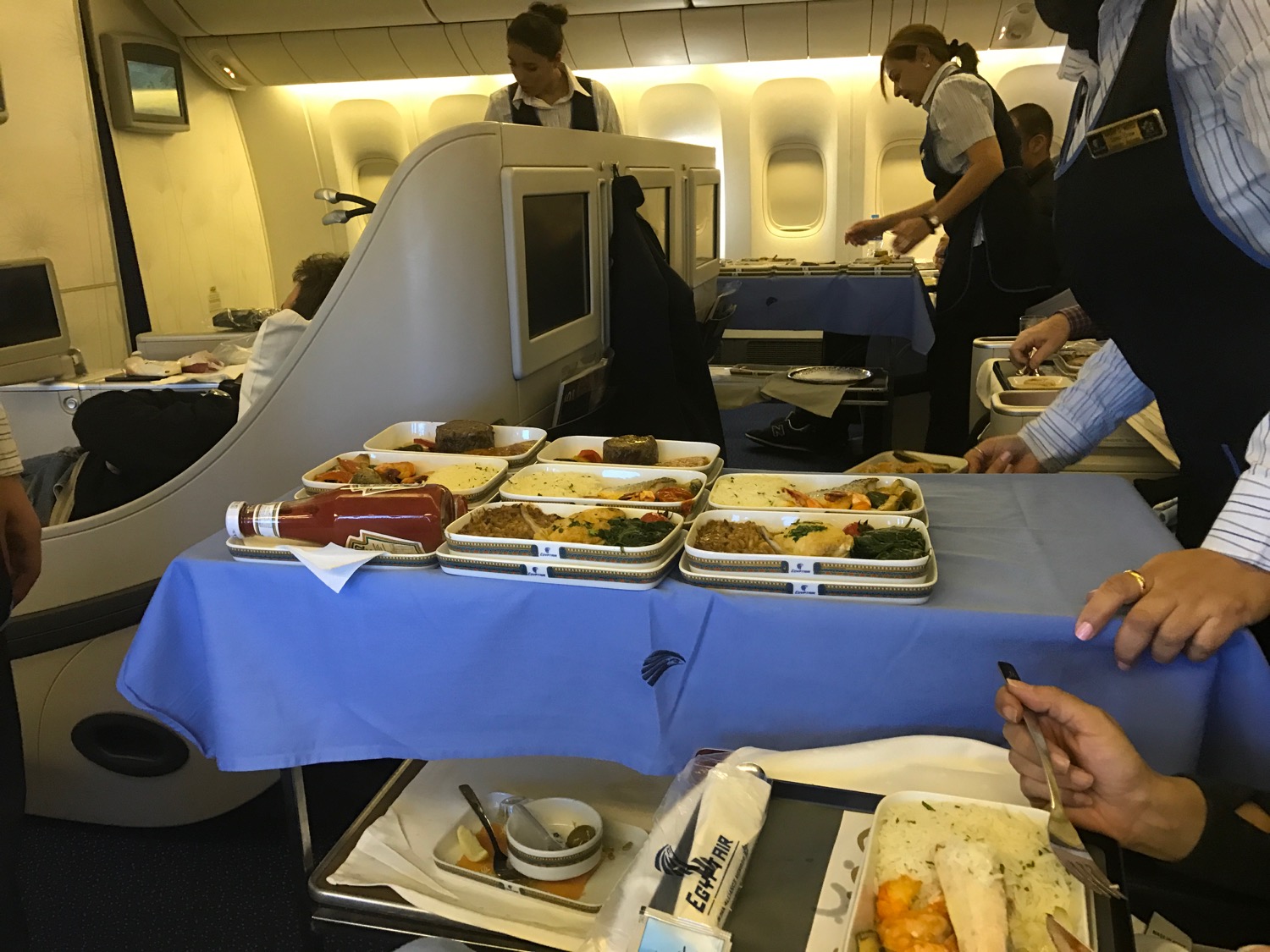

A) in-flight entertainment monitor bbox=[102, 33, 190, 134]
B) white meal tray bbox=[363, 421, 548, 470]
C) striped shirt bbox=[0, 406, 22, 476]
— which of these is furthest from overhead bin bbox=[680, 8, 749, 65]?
striped shirt bbox=[0, 406, 22, 476]

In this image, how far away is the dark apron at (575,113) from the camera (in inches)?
155

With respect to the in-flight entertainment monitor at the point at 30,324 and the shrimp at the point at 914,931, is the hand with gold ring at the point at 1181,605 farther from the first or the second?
the in-flight entertainment monitor at the point at 30,324

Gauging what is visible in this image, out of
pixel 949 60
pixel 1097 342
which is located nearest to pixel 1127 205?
pixel 1097 342

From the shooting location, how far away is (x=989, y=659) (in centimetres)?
117

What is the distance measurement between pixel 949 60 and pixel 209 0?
184 inches

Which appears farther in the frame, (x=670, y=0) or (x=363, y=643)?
(x=670, y=0)

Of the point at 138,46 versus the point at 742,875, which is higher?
the point at 138,46

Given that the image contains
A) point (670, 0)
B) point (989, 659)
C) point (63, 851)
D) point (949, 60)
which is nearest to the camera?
point (989, 659)

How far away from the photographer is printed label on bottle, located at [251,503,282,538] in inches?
55.5

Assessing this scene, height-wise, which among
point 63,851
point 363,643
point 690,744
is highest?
point 363,643

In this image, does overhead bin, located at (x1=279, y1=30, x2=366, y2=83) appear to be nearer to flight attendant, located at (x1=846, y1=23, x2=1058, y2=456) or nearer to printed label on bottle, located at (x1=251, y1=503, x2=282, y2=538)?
flight attendant, located at (x1=846, y1=23, x2=1058, y2=456)

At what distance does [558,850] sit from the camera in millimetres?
1303

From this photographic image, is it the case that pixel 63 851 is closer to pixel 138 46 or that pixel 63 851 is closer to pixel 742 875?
pixel 742 875

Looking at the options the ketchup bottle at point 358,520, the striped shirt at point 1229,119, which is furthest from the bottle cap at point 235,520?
the striped shirt at point 1229,119
